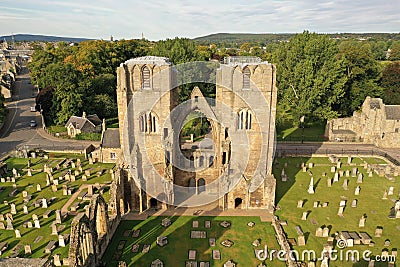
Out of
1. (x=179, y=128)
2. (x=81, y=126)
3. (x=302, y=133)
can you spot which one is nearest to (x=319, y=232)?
(x=179, y=128)

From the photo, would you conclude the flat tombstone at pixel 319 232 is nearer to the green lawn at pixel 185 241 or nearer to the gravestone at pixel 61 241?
the green lawn at pixel 185 241

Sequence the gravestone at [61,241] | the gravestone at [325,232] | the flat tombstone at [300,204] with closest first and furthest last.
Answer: the gravestone at [61,241], the gravestone at [325,232], the flat tombstone at [300,204]

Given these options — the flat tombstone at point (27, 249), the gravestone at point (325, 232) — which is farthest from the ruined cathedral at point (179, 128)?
the flat tombstone at point (27, 249)

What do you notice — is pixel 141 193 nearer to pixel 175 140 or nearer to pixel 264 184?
pixel 175 140

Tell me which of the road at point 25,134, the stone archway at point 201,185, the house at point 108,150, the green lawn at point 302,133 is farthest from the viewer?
the green lawn at point 302,133

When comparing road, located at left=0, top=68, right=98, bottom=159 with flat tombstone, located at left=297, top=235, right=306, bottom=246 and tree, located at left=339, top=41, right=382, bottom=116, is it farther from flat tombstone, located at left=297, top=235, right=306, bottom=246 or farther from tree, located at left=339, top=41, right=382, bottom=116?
tree, located at left=339, top=41, right=382, bottom=116

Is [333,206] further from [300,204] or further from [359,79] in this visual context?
[359,79]

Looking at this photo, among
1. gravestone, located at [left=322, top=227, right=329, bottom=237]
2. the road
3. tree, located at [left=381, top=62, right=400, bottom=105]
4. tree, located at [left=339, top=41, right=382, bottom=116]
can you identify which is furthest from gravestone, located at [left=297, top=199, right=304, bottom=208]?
tree, located at [left=381, top=62, right=400, bottom=105]

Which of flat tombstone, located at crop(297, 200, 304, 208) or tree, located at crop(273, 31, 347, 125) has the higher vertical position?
tree, located at crop(273, 31, 347, 125)
